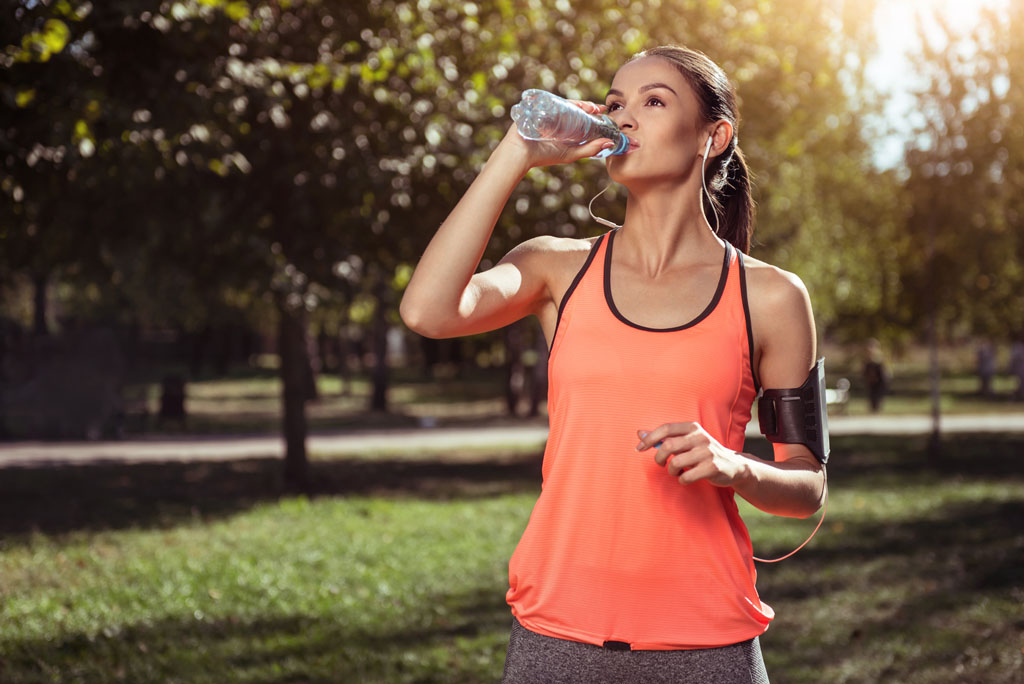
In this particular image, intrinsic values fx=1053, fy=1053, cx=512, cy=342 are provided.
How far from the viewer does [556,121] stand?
6.40 ft

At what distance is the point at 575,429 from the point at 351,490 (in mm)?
11070

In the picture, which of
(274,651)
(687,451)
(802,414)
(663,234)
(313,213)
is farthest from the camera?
(313,213)

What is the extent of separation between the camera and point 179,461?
51.8 ft

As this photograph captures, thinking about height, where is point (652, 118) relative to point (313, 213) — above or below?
below

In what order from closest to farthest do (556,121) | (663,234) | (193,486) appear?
(556,121)
(663,234)
(193,486)

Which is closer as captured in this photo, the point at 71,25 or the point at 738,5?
the point at 71,25

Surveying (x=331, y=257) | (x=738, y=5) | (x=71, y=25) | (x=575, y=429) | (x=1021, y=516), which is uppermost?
(x=738, y=5)

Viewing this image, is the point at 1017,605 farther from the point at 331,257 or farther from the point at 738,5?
the point at 738,5

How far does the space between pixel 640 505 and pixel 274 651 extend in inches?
183

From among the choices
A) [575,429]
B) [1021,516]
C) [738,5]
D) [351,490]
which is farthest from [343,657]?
[738,5]

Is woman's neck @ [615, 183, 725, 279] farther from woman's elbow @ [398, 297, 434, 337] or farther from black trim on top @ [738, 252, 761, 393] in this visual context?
woman's elbow @ [398, 297, 434, 337]

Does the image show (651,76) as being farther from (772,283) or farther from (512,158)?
(772,283)

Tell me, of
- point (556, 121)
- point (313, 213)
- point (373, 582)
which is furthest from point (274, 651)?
point (313, 213)

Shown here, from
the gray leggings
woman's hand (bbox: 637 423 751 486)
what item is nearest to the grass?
the gray leggings
